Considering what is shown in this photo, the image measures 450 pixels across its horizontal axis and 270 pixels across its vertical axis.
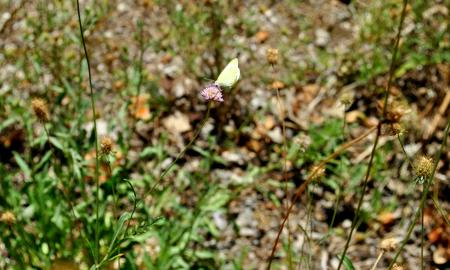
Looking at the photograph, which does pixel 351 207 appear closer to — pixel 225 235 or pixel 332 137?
pixel 332 137

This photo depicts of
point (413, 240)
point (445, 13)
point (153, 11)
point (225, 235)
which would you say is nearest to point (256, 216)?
→ point (225, 235)

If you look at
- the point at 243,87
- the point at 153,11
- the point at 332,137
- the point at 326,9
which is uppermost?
the point at 326,9

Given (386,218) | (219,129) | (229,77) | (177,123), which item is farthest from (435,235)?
(229,77)

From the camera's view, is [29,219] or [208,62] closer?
[29,219]

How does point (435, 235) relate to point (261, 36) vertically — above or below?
below

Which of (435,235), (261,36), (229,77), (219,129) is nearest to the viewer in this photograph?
(229,77)

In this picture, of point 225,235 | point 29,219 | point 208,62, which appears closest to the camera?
point 29,219

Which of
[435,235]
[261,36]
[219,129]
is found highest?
[261,36]

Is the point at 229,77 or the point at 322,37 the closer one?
the point at 229,77

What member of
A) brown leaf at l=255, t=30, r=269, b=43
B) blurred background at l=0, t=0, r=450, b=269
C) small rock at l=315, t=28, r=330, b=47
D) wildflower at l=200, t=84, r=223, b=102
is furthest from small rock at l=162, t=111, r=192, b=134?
wildflower at l=200, t=84, r=223, b=102

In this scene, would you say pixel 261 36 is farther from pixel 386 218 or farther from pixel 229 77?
pixel 229 77

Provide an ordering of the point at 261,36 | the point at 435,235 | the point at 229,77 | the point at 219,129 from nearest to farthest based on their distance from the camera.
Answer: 1. the point at 229,77
2. the point at 435,235
3. the point at 219,129
4. the point at 261,36
